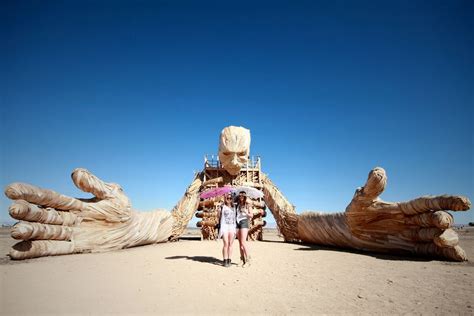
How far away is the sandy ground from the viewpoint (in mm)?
3041

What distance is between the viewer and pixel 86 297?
3346 mm

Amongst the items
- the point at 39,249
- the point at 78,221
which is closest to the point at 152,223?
the point at 78,221

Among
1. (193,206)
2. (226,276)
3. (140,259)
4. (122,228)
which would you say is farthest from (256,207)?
(226,276)

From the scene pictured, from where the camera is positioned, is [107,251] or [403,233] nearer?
[403,233]

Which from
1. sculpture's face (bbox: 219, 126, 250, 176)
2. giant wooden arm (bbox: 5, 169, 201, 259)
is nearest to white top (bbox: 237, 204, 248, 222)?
giant wooden arm (bbox: 5, 169, 201, 259)

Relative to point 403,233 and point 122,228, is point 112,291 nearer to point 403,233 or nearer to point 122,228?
point 122,228

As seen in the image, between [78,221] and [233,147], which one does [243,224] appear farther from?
[233,147]

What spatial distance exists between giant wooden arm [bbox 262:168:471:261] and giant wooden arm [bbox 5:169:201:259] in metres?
5.85

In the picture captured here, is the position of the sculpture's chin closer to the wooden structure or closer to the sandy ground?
the wooden structure

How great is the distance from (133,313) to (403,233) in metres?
6.38

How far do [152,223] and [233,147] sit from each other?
451 cm

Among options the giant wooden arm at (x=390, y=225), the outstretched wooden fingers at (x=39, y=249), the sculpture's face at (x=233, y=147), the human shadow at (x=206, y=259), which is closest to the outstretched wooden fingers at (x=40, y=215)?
the outstretched wooden fingers at (x=39, y=249)

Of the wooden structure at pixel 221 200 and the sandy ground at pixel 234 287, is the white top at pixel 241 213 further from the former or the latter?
the wooden structure at pixel 221 200

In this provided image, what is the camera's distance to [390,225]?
23.2 ft
